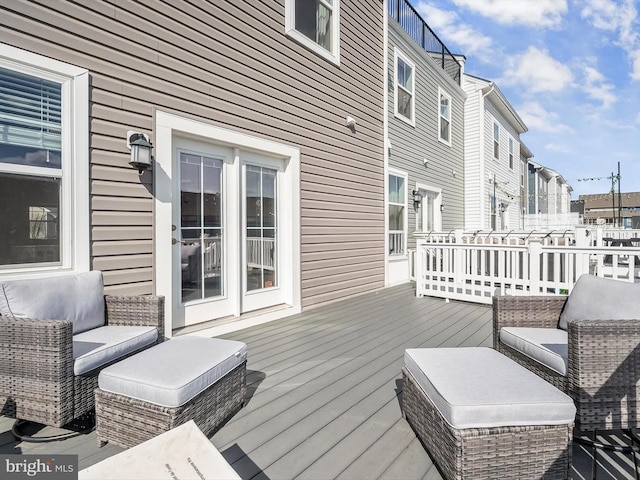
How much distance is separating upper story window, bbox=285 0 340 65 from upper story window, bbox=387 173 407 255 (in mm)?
2511

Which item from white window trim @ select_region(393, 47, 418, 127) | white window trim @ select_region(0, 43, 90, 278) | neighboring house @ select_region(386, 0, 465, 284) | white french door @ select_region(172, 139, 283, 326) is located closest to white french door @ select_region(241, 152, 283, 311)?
white french door @ select_region(172, 139, 283, 326)

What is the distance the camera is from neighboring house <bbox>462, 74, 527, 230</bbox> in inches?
396

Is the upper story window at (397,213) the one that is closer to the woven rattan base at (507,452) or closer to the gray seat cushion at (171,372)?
the gray seat cushion at (171,372)

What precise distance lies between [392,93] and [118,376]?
259 inches

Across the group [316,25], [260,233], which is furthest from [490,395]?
[316,25]

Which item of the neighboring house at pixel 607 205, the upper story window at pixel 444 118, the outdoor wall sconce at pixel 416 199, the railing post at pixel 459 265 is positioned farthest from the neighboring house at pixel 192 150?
the neighboring house at pixel 607 205

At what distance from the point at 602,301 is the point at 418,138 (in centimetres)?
612

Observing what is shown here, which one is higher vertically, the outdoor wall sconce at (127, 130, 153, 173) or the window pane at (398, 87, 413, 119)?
the window pane at (398, 87, 413, 119)

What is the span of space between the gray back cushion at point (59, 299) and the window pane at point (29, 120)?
866mm

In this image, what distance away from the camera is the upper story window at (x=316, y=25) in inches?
173

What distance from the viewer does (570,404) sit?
1.41 metres

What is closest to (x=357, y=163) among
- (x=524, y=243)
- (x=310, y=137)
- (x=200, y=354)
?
(x=310, y=137)

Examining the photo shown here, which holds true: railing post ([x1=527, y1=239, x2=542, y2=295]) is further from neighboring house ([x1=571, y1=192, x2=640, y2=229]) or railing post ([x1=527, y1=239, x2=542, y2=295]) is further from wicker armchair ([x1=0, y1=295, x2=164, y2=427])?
neighboring house ([x1=571, y1=192, x2=640, y2=229])

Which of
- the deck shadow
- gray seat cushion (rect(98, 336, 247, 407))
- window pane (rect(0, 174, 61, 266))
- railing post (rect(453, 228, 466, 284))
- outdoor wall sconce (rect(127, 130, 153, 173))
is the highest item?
outdoor wall sconce (rect(127, 130, 153, 173))
